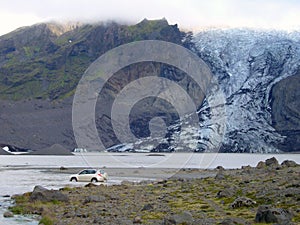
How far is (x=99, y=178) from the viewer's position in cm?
7731

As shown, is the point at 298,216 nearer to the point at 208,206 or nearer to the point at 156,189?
the point at 208,206

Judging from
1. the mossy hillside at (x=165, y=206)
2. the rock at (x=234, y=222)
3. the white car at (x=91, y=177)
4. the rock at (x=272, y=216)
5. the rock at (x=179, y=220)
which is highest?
the rock at (x=272, y=216)

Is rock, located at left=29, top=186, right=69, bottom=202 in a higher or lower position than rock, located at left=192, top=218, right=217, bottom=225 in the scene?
lower

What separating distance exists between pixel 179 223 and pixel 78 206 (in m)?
14.3

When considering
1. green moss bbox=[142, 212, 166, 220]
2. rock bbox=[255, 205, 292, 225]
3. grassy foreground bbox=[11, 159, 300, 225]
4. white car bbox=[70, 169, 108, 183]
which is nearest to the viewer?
rock bbox=[255, 205, 292, 225]

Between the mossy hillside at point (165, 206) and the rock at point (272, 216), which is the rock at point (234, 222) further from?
the rock at point (272, 216)

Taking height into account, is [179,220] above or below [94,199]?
above

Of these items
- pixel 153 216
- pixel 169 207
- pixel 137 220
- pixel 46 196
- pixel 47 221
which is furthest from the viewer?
pixel 46 196

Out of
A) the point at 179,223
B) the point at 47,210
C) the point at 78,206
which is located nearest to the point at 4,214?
the point at 47,210

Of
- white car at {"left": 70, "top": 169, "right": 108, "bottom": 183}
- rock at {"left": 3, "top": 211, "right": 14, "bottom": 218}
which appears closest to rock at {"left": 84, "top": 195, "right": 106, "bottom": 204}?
rock at {"left": 3, "top": 211, "right": 14, "bottom": 218}

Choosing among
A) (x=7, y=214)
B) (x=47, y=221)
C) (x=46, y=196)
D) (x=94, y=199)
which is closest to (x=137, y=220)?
(x=47, y=221)

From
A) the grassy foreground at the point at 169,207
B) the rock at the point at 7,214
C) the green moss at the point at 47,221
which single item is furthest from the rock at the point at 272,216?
the rock at the point at 7,214

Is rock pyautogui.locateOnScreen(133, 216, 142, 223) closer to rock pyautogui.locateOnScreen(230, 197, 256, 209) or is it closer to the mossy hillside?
the mossy hillside

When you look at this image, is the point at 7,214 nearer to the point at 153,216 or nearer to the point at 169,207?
the point at 153,216
